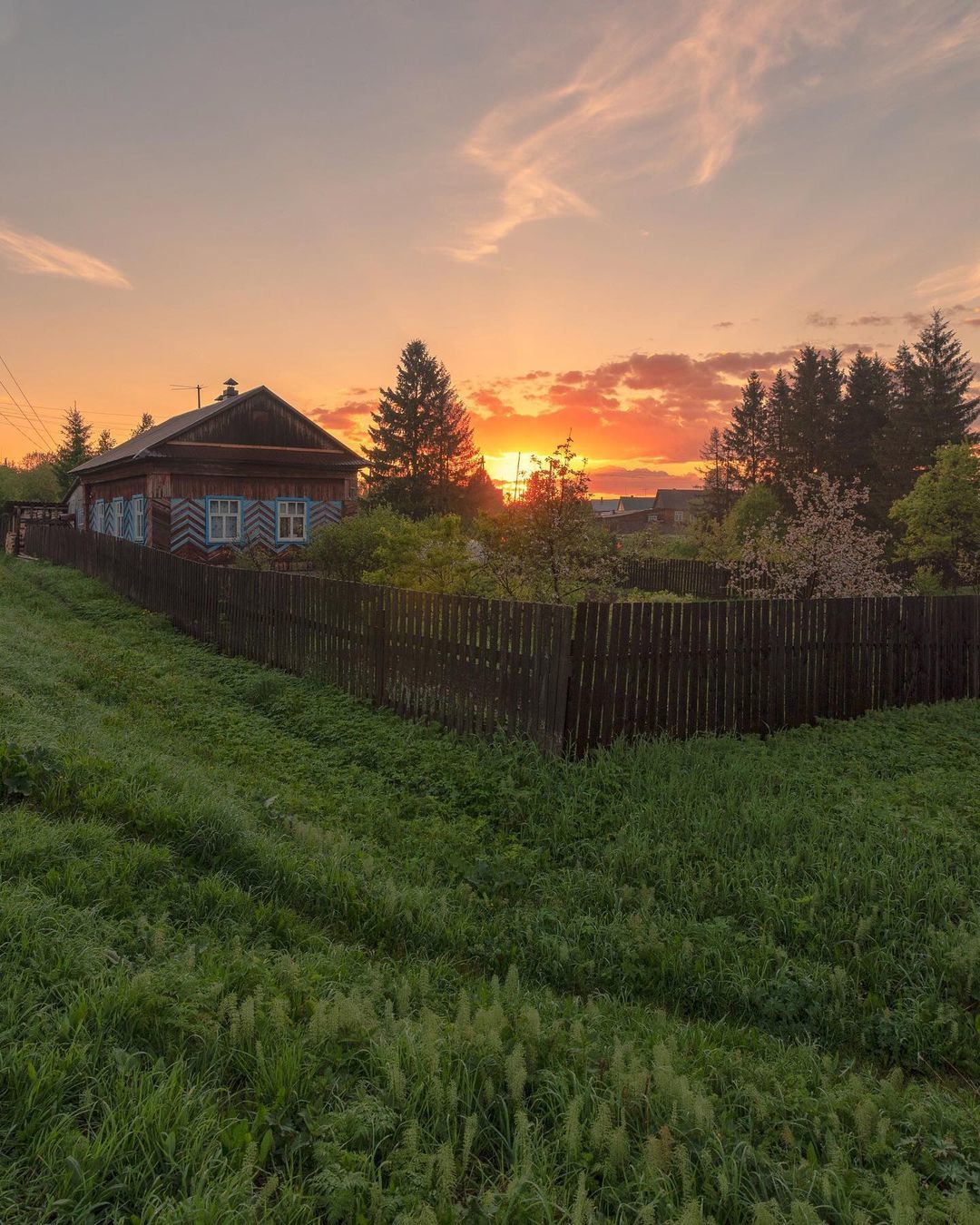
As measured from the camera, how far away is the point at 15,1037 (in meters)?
2.54

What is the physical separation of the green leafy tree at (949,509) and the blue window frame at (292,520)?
2776 centimetres

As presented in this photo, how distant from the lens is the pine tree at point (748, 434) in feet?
226

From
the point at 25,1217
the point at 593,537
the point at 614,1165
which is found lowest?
the point at 614,1165

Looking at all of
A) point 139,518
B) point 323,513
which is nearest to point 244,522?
point 323,513

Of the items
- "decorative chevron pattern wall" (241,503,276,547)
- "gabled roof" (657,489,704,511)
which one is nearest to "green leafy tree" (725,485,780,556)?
"decorative chevron pattern wall" (241,503,276,547)

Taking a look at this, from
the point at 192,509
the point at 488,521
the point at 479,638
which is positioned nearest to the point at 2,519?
the point at 192,509

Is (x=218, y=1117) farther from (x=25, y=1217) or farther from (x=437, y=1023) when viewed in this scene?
(x=437, y=1023)

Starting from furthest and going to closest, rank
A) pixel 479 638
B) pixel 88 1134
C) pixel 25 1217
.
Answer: pixel 479 638, pixel 88 1134, pixel 25 1217

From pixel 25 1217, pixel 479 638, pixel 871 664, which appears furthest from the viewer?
pixel 871 664

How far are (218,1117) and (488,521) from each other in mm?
11573

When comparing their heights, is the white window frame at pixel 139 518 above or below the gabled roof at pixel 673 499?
below

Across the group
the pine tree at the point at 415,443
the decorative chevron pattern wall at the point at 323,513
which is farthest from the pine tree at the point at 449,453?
the decorative chevron pattern wall at the point at 323,513

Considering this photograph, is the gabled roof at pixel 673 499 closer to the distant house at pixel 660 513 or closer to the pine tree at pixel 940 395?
the distant house at pixel 660 513

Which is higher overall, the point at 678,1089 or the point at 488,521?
the point at 488,521
